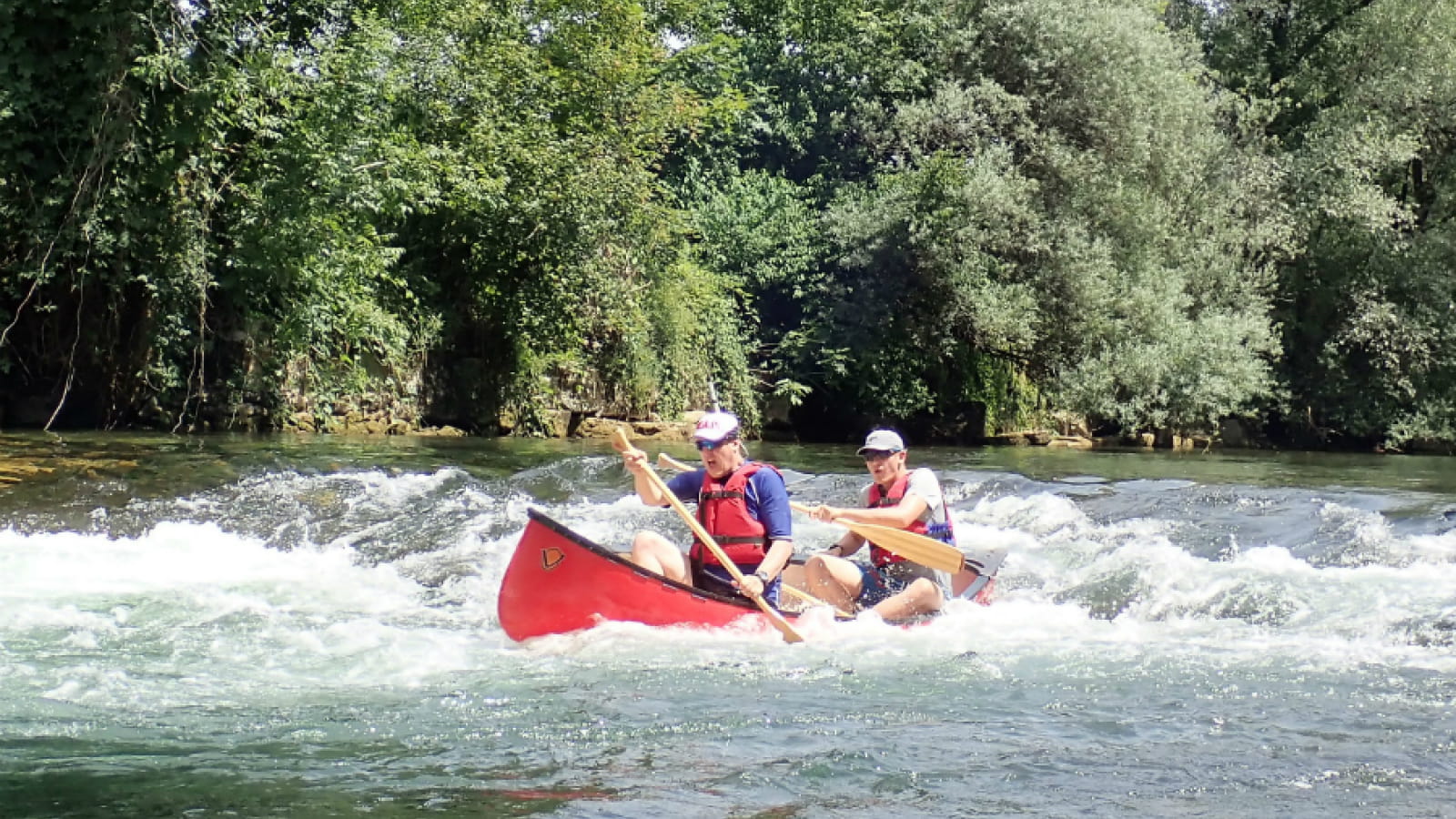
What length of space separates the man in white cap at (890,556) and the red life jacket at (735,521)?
68 cm

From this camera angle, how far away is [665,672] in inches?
272

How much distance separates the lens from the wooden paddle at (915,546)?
8.46 m

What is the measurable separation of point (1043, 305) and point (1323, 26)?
954cm

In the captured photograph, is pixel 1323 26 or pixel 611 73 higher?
pixel 1323 26

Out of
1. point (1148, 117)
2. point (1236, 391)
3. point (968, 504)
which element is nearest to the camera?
point (968, 504)

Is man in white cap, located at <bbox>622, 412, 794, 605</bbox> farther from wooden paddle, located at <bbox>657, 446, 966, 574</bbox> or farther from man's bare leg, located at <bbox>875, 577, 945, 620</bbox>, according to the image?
man's bare leg, located at <bbox>875, 577, 945, 620</bbox>

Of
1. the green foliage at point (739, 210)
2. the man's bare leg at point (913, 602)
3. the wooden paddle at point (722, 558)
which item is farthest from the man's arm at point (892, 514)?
the green foliage at point (739, 210)

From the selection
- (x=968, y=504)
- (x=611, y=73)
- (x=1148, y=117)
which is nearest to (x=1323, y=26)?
(x=1148, y=117)

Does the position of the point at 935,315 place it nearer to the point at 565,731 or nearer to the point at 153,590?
the point at 153,590

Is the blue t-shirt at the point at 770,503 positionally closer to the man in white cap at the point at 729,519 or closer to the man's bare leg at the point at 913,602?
the man in white cap at the point at 729,519

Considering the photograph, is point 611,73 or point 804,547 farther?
point 611,73

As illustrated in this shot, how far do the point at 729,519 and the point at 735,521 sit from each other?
39mm

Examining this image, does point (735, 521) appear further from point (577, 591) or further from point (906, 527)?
point (906, 527)

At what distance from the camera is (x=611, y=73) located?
21766 millimetres
